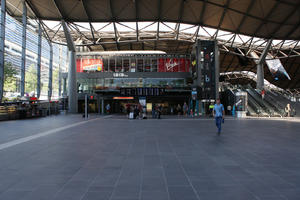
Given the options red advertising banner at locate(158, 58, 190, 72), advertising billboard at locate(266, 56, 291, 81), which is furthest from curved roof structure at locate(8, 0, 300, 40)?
red advertising banner at locate(158, 58, 190, 72)

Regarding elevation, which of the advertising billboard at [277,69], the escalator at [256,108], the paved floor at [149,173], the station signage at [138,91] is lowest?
the paved floor at [149,173]

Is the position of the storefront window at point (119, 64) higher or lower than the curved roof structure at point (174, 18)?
lower

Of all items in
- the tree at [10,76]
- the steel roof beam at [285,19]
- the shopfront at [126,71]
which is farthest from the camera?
the shopfront at [126,71]

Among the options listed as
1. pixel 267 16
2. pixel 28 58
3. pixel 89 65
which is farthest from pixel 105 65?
pixel 267 16

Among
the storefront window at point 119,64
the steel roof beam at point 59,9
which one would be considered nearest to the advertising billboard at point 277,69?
the storefront window at point 119,64

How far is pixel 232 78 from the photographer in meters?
75.1

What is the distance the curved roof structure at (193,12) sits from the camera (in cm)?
2711

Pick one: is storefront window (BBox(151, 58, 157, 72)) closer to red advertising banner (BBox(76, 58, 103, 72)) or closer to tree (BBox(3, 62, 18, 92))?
red advertising banner (BBox(76, 58, 103, 72))

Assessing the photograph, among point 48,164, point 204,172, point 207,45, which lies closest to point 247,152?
point 204,172

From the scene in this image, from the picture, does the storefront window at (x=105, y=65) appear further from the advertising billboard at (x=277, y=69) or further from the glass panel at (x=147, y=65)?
the advertising billboard at (x=277, y=69)

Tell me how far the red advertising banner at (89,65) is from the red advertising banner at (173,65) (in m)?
13.5

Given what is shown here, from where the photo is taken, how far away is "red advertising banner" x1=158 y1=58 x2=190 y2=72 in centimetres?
4031

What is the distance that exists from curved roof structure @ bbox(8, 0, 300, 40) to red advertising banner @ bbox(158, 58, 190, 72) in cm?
970

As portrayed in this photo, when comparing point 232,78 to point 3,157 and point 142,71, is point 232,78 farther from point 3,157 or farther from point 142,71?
point 3,157
